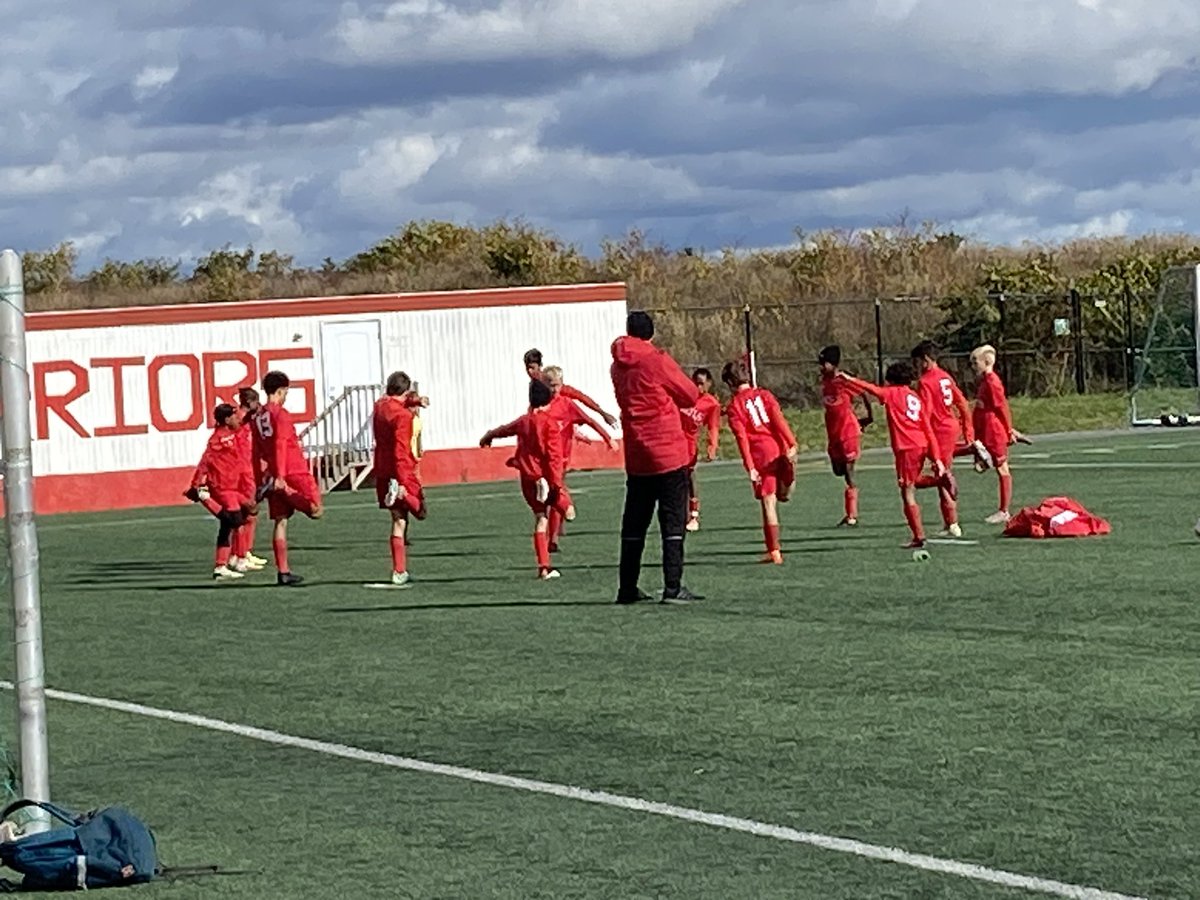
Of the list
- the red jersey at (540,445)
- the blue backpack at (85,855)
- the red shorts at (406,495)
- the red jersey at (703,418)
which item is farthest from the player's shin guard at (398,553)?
the blue backpack at (85,855)

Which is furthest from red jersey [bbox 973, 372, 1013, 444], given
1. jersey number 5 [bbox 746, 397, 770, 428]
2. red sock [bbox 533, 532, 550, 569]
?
red sock [bbox 533, 532, 550, 569]

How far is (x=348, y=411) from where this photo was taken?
128ft

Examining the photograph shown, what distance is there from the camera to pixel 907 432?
2058cm

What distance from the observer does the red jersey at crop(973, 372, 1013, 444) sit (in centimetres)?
2312

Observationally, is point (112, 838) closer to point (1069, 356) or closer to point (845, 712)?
point (845, 712)

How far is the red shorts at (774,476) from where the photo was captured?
65.7 feet

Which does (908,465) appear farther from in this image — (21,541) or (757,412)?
(21,541)

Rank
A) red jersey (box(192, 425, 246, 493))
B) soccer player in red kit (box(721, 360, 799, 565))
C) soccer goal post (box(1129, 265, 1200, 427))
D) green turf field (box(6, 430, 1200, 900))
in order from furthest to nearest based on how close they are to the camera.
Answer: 1. soccer goal post (box(1129, 265, 1200, 427))
2. red jersey (box(192, 425, 246, 493))
3. soccer player in red kit (box(721, 360, 799, 565))
4. green turf field (box(6, 430, 1200, 900))

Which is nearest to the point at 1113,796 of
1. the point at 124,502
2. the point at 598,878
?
the point at 598,878

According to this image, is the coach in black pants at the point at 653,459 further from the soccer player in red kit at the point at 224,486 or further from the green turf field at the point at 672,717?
the soccer player in red kit at the point at 224,486

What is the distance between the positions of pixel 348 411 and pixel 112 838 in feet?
101

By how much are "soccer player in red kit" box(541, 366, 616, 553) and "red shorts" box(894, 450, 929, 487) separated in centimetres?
243

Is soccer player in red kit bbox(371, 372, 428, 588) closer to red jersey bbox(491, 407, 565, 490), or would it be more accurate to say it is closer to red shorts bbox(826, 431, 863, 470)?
red jersey bbox(491, 407, 565, 490)

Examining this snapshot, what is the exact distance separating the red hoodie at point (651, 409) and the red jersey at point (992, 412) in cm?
649
